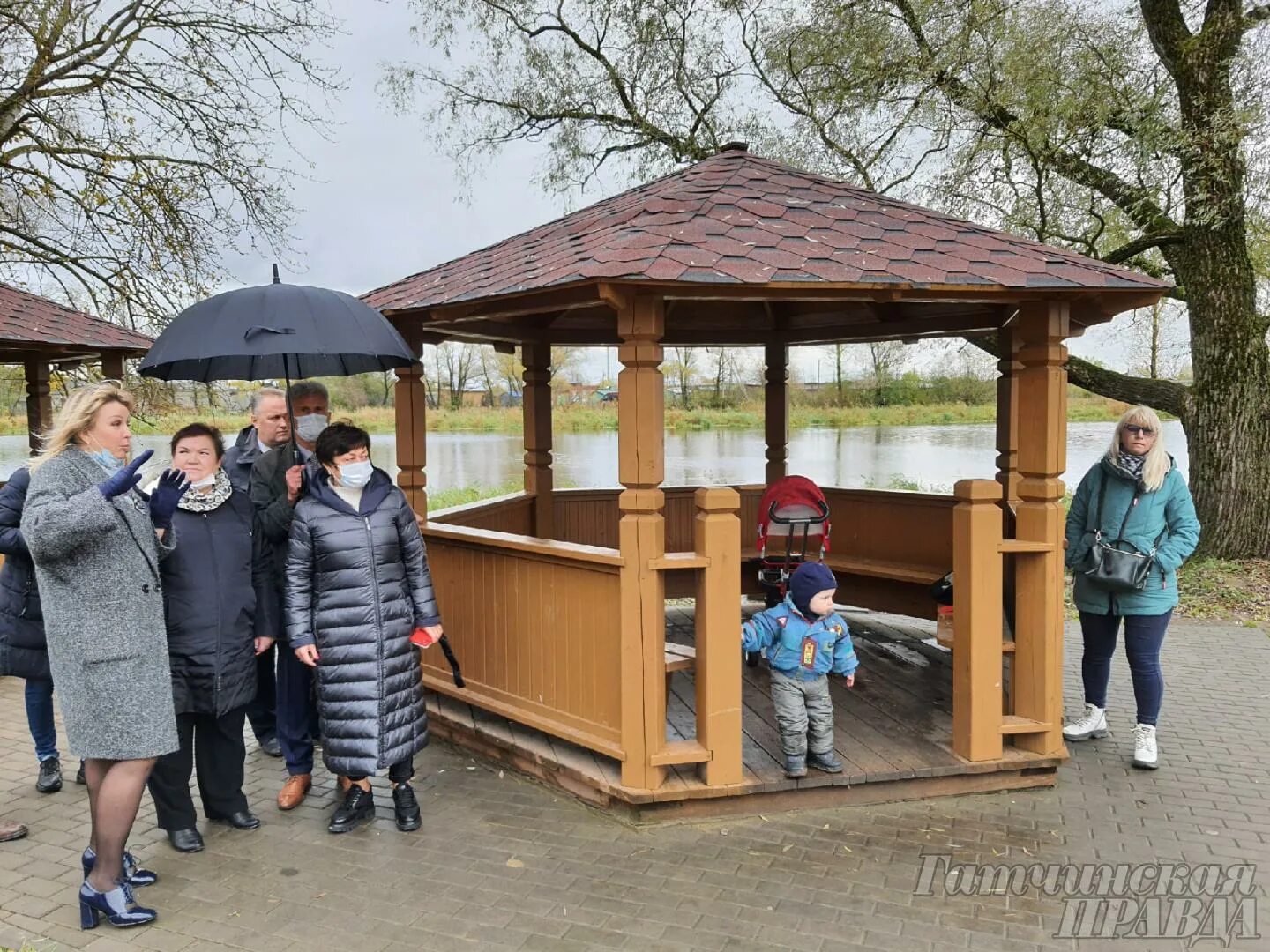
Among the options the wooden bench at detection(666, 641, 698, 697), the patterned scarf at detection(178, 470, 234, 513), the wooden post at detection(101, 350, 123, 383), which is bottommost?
the wooden bench at detection(666, 641, 698, 697)

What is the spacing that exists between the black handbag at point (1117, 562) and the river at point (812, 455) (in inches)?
522

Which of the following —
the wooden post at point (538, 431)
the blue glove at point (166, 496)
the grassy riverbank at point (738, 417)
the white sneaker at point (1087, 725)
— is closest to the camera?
the blue glove at point (166, 496)

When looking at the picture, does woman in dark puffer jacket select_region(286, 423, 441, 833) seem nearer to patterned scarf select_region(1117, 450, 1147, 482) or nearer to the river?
patterned scarf select_region(1117, 450, 1147, 482)

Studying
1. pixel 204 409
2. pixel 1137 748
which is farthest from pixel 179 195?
pixel 1137 748

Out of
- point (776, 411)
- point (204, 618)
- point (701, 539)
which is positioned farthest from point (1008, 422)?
point (204, 618)

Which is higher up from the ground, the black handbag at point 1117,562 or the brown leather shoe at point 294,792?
the black handbag at point 1117,562

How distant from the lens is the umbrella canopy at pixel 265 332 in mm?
3449

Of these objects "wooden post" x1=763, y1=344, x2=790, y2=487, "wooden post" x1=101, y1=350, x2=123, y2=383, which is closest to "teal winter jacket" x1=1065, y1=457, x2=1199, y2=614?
"wooden post" x1=763, y1=344, x2=790, y2=487

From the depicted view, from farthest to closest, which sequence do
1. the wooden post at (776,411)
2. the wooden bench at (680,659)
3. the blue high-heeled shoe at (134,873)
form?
the wooden post at (776,411)
the wooden bench at (680,659)
the blue high-heeled shoe at (134,873)

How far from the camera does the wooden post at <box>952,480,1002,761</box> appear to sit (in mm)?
4039

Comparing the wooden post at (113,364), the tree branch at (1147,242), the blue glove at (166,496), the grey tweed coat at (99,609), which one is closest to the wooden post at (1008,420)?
the tree branch at (1147,242)

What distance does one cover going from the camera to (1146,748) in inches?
176

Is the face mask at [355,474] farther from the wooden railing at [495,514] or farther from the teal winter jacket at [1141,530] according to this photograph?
the teal winter jacket at [1141,530]

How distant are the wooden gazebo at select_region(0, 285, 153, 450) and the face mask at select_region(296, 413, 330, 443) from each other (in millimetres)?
3328
